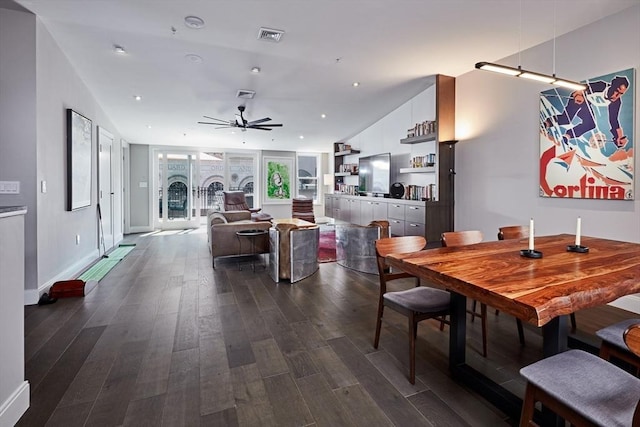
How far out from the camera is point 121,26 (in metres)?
3.45

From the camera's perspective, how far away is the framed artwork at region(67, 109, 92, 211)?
162 inches

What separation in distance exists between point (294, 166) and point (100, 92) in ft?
18.9

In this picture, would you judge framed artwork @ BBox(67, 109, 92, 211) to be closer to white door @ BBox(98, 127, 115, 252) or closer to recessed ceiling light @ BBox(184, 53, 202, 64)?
white door @ BBox(98, 127, 115, 252)

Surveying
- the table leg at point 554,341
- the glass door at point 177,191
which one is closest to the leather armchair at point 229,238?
the table leg at point 554,341

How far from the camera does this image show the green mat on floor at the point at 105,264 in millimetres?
4285

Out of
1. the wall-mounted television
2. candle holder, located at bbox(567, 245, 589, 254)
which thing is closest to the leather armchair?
the wall-mounted television

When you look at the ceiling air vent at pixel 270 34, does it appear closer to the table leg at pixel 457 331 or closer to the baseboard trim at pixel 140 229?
the table leg at pixel 457 331

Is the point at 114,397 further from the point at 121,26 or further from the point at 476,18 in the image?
the point at 476,18

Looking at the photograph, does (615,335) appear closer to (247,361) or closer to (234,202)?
(247,361)

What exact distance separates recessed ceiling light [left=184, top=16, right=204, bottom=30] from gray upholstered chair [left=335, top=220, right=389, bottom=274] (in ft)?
9.74

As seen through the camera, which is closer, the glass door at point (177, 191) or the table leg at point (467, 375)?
the table leg at point (467, 375)

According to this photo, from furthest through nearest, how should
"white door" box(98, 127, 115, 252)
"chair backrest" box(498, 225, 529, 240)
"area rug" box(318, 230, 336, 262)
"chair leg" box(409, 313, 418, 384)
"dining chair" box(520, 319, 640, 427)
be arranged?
"white door" box(98, 127, 115, 252)
"area rug" box(318, 230, 336, 262)
"chair backrest" box(498, 225, 529, 240)
"chair leg" box(409, 313, 418, 384)
"dining chair" box(520, 319, 640, 427)

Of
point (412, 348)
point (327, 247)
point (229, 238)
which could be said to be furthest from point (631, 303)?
point (229, 238)

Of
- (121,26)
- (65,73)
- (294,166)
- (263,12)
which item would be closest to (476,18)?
(263,12)
